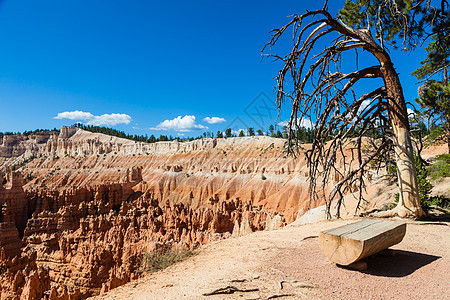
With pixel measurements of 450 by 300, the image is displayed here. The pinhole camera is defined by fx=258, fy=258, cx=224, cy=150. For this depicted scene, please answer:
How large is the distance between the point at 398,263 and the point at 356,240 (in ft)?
4.33

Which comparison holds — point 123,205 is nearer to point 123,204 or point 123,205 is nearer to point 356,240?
point 123,204

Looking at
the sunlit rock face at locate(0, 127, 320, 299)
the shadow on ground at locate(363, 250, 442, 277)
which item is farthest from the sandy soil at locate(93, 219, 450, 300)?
the sunlit rock face at locate(0, 127, 320, 299)

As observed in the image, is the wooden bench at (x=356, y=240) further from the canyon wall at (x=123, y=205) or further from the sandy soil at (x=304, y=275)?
the canyon wall at (x=123, y=205)

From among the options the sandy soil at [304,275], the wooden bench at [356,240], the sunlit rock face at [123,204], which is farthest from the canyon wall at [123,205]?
the wooden bench at [356,240]

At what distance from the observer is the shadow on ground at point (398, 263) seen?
3.83 metres

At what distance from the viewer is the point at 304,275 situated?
376 cm

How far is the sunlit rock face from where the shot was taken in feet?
54.9

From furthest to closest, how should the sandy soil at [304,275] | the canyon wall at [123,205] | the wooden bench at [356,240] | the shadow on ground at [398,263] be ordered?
the canyon wall at [123,205] < the shadow on ground at [398,263] < the wooden bench at [356,240] < the sandy soil at [304,275]

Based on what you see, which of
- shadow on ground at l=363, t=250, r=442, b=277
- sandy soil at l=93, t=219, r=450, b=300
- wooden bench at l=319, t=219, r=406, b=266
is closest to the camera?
sandy soil at l=93, t=219, r=450, b=300

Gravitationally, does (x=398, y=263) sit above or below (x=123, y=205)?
above

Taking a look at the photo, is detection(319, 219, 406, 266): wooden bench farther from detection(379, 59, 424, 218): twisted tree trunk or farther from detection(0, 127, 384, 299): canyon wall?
detection(0, 127, 384, 299): canyon wall

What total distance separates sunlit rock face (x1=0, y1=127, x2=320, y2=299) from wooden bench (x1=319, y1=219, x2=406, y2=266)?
1.89 metres

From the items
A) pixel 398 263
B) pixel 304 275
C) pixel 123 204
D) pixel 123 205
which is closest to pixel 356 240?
pixel 304 275

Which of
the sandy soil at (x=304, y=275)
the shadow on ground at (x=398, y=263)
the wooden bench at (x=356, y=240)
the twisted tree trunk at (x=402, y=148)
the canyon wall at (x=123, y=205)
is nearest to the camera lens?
the sandy soil at (x=304, y=275)
